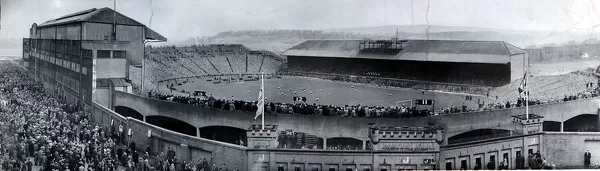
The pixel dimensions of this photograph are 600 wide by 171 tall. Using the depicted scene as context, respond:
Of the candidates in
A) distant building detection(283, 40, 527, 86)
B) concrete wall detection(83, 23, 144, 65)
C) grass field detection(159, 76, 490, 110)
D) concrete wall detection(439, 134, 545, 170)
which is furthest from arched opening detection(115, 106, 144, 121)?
concrete wall detection(439, 134, 545, 170)

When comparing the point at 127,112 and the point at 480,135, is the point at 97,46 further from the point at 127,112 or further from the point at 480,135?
the point at 480,135

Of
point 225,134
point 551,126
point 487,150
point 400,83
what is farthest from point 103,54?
point 551,126

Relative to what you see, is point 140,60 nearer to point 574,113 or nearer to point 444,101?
point 444,101

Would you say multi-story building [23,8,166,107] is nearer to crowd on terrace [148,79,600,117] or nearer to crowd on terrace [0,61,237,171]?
crowd on terrace [0,61,237,171]

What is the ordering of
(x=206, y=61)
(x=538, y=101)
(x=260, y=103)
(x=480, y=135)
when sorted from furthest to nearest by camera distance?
(x=206, y=61) < (x=538, y=101) < (x=480, y=135) < (x=260, y=103)

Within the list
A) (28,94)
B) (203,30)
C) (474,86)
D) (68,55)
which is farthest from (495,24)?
(28,94)

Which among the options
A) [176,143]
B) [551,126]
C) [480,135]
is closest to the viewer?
[176,143]
